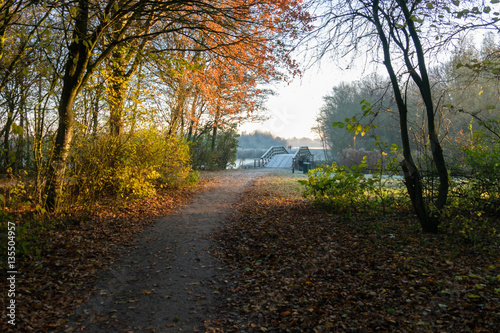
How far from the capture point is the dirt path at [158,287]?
2941 millimetres

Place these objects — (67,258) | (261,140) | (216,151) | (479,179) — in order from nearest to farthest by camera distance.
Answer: (67,258)
(479,179)
(216,151)
(261,140)

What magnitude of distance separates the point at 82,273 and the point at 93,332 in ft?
4.23

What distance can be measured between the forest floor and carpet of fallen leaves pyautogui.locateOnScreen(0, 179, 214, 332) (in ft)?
0.05

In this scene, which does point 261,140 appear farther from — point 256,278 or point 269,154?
point 256,278

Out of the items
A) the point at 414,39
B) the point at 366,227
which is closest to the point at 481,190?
the point at 366,227

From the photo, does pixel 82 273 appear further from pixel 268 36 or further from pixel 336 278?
pixel 268 36

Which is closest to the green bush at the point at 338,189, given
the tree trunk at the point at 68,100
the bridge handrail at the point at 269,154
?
the tree trunk at the point at 68,100

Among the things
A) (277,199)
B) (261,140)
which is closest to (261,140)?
(261,140)

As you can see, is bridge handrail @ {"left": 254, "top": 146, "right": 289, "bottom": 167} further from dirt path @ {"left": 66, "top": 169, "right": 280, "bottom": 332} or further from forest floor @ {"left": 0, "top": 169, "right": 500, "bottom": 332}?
dirt path @ {"left": 66, "top": 169, "right": 280, "bottom": 332}

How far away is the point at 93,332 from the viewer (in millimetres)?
2758

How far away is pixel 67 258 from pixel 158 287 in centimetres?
148

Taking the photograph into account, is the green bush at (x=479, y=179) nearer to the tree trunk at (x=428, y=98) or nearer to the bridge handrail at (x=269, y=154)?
the tree trunk at (x=428, y=98)

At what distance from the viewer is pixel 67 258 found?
161 inches

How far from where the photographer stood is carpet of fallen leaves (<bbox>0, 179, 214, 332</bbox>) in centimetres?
298
